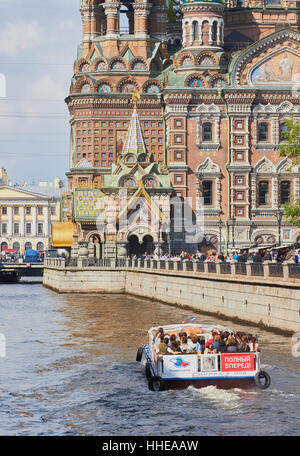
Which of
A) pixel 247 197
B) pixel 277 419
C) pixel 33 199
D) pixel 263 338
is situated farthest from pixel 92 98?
pixel 33 199

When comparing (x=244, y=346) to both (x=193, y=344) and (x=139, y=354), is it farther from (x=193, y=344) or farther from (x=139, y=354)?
(x=139, y=354)

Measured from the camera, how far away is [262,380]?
3066 centimetres

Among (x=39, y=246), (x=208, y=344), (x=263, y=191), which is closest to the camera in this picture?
(x=208, y=344)

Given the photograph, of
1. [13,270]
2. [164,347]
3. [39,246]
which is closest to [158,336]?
[164,347]

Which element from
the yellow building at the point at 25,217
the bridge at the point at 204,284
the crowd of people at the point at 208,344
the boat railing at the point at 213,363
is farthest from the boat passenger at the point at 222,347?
the yellow building at the point at 25,217

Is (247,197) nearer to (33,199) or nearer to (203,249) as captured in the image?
(203,249)

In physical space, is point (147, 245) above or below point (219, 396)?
above

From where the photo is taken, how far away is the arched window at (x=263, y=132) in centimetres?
8919

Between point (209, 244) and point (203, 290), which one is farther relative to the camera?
point (209, 244)

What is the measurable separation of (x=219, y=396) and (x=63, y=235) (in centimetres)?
6764

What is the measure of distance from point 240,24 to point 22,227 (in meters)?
99.4

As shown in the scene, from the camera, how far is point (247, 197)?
88750 mm
